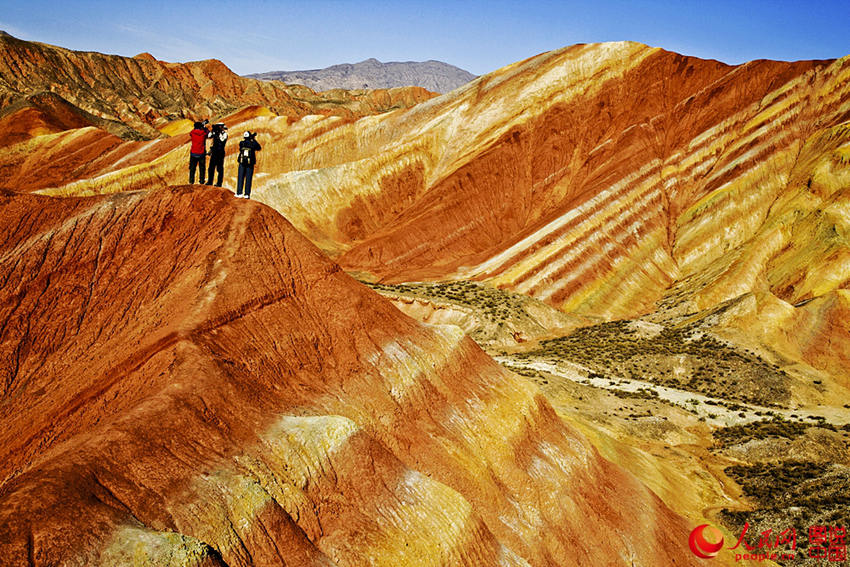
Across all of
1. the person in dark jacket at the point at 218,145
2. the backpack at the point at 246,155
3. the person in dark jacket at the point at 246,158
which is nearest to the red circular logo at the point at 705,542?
the person in dark jacket at the point at 246,158

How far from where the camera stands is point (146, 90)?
5566 inches

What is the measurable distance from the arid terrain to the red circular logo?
0.46m

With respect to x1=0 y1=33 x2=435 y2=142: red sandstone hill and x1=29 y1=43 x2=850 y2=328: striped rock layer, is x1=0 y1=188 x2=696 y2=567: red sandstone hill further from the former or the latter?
x1=0 y1=33 x2=435 y2=142: red sandstone hill

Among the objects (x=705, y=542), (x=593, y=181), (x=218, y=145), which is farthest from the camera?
(x=593, y=181)

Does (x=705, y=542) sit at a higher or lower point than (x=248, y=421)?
lower

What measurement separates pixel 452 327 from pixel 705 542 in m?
11.1

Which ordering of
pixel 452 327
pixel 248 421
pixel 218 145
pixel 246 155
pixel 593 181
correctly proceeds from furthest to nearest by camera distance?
1. pixel 593 181
2. pixel 452 327
3. pixel 246 155
4. pixel 218 145
5. pixel 248 421

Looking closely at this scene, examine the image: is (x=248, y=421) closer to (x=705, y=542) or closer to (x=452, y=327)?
(x=452, y=327)

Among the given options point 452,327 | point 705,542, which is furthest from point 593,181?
point 452,327

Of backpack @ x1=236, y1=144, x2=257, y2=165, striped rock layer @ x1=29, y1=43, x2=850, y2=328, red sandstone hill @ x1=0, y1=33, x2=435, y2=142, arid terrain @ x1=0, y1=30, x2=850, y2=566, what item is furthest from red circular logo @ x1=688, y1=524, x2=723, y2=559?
red sandstone hill @ x1=0, y1=33, x2=435, y2=142

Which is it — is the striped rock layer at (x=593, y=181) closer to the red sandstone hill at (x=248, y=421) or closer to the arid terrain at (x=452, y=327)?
the arid terrain at (x=452, y=327)

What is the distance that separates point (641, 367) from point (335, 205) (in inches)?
1371

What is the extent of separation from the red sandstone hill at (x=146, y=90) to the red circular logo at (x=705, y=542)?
8379 centimetres

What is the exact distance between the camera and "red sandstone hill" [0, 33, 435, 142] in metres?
114
